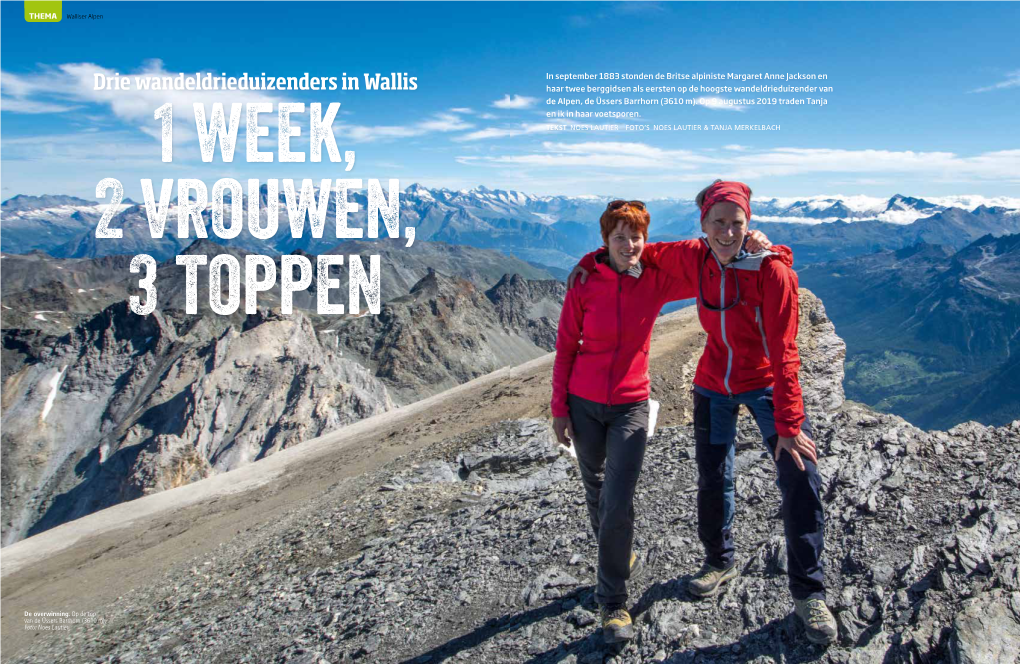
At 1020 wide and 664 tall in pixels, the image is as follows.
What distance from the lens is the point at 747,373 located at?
4910 mm

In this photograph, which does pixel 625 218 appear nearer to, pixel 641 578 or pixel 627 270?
pixel 627 270

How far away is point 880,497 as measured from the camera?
5.94 metres

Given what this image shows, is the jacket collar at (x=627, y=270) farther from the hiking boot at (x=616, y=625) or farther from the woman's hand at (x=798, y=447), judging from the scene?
the hiking boot at (x=616, y=625)

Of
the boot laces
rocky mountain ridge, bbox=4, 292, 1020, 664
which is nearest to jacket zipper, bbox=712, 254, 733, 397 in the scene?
the boot laces

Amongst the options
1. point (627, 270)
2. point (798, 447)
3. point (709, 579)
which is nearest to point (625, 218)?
point (627, 270)

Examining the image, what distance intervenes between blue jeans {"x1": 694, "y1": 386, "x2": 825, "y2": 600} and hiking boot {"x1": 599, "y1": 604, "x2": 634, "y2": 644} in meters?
1.02

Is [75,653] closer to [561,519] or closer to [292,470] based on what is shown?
[561,519]

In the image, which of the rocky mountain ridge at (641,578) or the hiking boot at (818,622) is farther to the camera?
the rocky mountain ridge at (641,578)

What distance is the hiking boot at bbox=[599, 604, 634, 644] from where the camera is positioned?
5.08 metres

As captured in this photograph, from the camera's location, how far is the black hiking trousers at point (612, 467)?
4.98 m

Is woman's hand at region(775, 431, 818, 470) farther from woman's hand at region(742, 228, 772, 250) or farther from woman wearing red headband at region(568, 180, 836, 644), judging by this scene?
woman's hand at region(742, 228, 772, 250)

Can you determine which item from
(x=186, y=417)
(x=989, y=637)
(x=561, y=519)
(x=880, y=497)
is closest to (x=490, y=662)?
(x=561, y=519)

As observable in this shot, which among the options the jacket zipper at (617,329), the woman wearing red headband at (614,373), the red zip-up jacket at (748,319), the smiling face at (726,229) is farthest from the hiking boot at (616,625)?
the smiling face at (726,229)

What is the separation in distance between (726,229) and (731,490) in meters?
2.47
